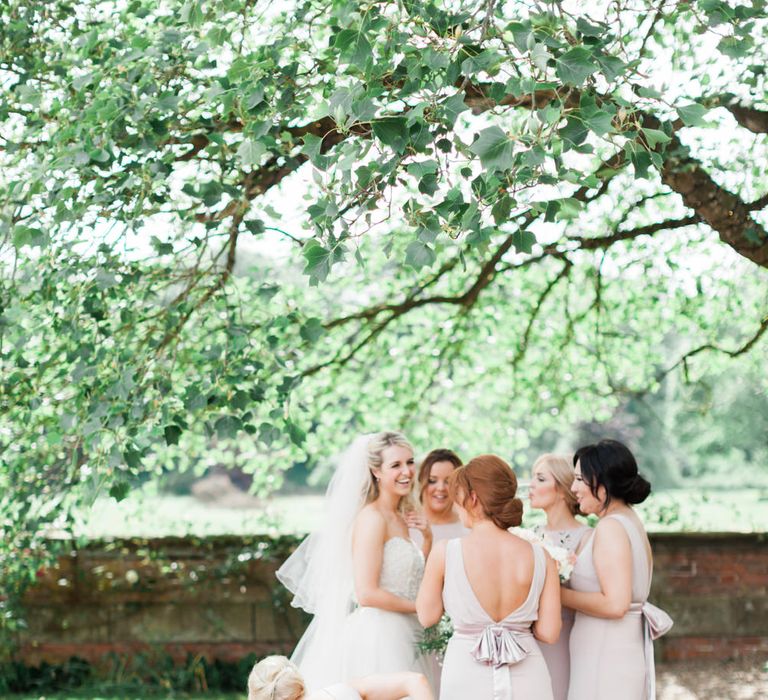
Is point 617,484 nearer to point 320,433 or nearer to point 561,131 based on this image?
point 561,131

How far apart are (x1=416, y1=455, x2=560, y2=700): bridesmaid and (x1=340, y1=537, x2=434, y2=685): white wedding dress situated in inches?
30.3

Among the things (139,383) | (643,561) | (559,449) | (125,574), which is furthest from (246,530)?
(559,449)

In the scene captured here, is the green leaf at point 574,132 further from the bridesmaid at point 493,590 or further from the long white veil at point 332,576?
the long white veil at point 332,576

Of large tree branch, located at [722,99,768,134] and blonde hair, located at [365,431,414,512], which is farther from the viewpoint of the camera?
large tree branch, located at [722,99,768,134]

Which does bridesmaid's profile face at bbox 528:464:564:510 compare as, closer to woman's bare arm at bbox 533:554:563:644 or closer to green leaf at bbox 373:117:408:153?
woman's bare arm at bbox 533:554:563:644

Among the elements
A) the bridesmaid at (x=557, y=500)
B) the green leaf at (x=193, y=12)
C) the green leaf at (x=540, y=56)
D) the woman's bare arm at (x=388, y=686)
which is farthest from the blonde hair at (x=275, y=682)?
the green leaf at (x=193, y=12)

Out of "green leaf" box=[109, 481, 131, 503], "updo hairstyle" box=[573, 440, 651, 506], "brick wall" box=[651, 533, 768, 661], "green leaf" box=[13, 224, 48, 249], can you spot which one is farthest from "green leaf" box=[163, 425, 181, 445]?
"brick wall" box=[651, 533, 768, 661]

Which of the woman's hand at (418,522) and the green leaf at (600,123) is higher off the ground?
the green leaf at (600,123)

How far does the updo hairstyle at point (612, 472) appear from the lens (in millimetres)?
4586

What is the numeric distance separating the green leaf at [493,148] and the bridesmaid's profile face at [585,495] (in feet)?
6.20

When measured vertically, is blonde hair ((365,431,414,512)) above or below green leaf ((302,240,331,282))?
below

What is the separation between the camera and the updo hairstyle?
4586 mm

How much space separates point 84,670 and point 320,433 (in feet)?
8.89

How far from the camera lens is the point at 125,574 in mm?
9086
